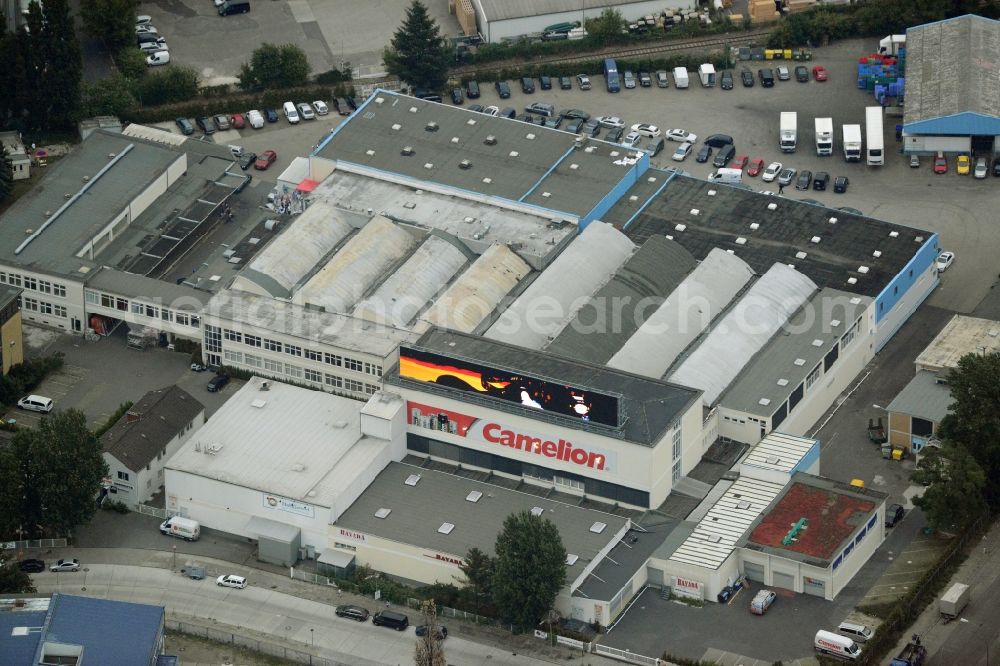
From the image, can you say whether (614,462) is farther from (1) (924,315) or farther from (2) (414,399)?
(1) (924,315)

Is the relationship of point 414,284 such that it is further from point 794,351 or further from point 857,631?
point 857,631

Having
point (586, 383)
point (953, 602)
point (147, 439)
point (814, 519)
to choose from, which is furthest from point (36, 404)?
point (953, 602)

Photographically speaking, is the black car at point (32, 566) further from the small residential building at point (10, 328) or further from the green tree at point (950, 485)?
the green tree at point (950, 485)

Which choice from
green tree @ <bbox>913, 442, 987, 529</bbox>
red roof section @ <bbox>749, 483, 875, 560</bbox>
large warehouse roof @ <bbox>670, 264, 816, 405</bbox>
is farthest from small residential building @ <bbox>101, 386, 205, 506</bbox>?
green tree @ <bbox>913, 442, 987, 529</bbox>

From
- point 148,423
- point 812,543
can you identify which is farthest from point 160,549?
point 812,543

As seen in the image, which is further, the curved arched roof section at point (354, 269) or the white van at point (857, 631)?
the curved arched roof section at point (354, 269)

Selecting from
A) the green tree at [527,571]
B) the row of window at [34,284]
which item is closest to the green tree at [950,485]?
the green tree at [527,571]
